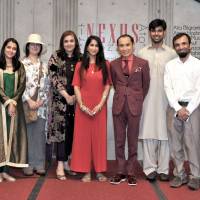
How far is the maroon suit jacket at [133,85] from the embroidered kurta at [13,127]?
3.13 feet

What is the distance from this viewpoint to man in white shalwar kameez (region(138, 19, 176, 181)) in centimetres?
429

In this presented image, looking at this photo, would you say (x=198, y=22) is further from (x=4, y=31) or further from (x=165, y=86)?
(x=4, y=31)

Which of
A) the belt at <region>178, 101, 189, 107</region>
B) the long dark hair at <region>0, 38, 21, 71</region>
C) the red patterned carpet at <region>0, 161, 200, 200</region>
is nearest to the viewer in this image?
the red patterned carpet at <region>0, 161, 200, 200</region>

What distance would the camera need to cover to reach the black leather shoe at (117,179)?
4082 mm

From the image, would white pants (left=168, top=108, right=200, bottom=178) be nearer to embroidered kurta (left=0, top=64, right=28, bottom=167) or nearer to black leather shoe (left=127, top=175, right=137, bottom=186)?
black leather shoe (left=127, top=175, right=137, bottom=186)

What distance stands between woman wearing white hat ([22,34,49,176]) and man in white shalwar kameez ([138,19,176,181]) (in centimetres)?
107

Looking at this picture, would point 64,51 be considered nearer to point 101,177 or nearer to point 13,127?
point 13,127

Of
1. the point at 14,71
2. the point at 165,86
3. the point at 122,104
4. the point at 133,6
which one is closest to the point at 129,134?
the point at 122,104

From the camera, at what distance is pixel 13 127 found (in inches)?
165

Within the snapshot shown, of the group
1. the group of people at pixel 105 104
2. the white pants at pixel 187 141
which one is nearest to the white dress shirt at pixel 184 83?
the group of people at pixel 105 104

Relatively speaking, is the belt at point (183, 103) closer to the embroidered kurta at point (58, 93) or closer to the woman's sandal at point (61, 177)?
the embroidered kurta at point (58, 93)

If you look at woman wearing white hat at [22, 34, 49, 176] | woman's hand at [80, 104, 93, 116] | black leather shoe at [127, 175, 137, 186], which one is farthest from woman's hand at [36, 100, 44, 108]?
black leather shoe at [127, 175, 137, 186]

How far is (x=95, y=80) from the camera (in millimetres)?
4172

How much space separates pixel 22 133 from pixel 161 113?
4.71 ft
